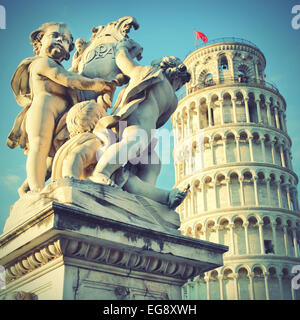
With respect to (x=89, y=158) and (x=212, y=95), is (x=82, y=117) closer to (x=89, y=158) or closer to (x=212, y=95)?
(x=89, y=158)

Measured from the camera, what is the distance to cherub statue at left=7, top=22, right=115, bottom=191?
4.94m

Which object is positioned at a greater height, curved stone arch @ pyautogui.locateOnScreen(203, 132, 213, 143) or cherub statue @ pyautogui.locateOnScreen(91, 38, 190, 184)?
curved stone arch @ pyautogui.locateOnScreen(203, 132, 213, 143)

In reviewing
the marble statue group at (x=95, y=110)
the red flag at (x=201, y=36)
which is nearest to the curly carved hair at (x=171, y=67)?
the marble statue group at (x=95, y=110)

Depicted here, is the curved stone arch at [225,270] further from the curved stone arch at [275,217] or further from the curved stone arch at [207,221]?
the curved stone arch at [275,217]

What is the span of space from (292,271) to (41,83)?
4521 centimetres

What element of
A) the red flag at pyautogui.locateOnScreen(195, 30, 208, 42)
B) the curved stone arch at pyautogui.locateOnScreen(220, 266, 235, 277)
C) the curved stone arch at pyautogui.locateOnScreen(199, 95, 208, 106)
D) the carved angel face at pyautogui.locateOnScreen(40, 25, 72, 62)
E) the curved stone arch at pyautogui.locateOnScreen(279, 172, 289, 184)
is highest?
the red flag at pyautogui.locateOnScreen(195, 30, 208, 42)

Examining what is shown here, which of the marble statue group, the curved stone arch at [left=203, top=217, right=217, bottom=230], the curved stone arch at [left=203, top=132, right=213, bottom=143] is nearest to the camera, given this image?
the marble statue group

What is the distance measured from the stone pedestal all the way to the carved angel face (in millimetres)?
Result: 1951

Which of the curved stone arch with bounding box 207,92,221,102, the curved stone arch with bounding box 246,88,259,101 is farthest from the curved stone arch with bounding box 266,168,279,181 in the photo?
the curved stone arch with bounding box 207,92,221,102

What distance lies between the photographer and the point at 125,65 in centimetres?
527

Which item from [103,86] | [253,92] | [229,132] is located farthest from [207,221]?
[103,86]

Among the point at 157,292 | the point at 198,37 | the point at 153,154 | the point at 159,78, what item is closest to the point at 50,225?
the point at 157,292

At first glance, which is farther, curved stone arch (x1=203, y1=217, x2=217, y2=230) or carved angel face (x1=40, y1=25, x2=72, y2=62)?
curved stone arch (x1=203, y1=217, x2=217, y2=230)

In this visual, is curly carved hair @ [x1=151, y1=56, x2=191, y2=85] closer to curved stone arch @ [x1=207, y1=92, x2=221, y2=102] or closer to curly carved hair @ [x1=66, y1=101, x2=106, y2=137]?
curly carved hair @ [x1=66, y1=101, x2=106, y2=137]
